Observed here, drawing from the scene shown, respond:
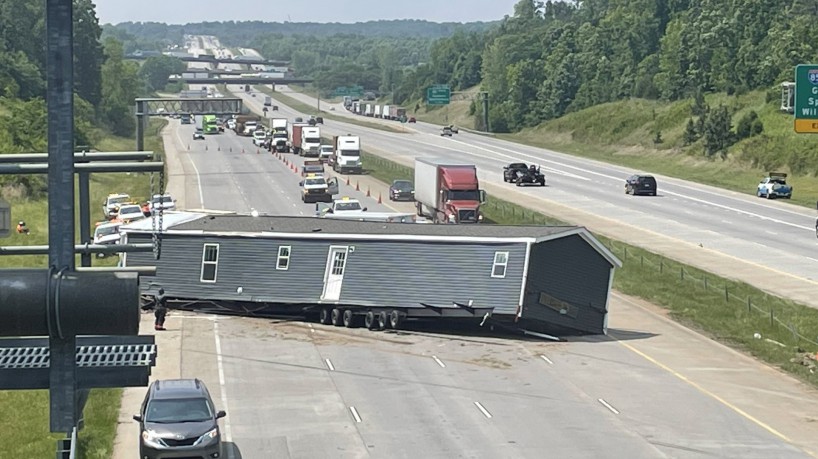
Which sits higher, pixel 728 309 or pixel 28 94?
pixel 728 309

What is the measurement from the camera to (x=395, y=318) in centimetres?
4366

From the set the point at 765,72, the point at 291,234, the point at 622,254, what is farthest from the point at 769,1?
the point at 291,234

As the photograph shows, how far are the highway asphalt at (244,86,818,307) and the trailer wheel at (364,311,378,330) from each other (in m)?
16.4

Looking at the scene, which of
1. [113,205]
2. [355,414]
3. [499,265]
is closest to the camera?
[355,414]

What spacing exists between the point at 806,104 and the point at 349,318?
2698 cm

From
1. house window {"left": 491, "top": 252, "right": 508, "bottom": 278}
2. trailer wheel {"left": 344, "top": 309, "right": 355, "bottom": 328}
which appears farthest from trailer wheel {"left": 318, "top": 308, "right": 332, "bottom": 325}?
house window {"left": 491, "top": 252, "right": 508, "bottom": 278}

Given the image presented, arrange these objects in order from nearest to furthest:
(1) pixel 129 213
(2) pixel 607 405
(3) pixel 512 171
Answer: (2) pixel 607 405 < (1) pixel 129 213 < (3) pixel 512 171

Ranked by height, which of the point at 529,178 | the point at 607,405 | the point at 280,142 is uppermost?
the point at 607,405

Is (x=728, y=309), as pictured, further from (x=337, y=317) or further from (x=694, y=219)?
(x=694, y=219)

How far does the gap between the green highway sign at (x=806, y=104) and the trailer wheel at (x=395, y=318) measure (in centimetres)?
2549

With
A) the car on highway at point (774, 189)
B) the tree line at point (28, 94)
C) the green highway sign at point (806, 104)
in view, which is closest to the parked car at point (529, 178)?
the car on highway at point (774, 189)

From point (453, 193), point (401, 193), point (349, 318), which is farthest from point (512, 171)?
point (349, 318)

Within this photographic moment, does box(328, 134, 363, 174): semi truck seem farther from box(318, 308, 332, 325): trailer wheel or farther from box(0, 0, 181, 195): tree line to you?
box(318, 308, 332, 325): trailer wheel

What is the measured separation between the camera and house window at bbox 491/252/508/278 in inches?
1692
